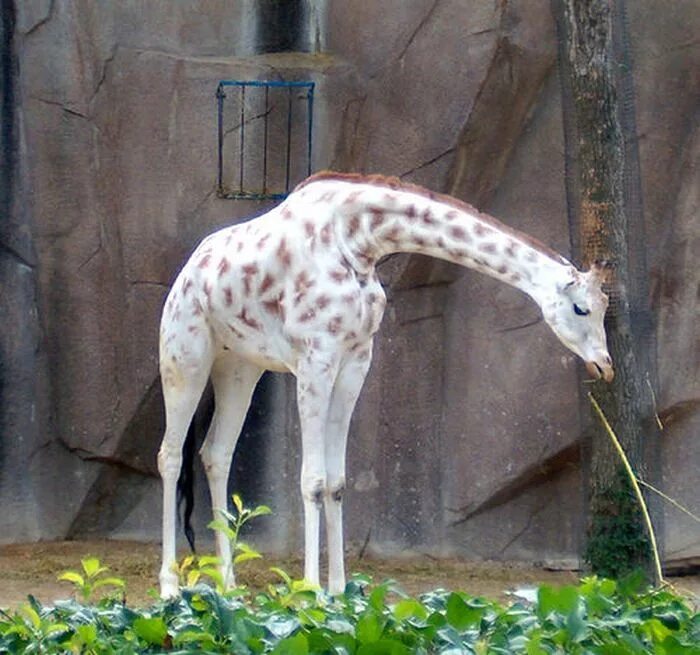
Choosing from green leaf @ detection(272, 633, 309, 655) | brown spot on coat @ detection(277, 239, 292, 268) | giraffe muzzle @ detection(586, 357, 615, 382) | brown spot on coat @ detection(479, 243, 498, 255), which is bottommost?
giraffe muzzle @ detection(586, 357, 615, 382)

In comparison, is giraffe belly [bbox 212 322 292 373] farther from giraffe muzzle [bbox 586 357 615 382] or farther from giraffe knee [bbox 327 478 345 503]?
giraffe muzzle [bbox 586 357 615 382]

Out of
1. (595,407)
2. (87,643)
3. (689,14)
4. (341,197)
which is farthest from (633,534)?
(87,643)

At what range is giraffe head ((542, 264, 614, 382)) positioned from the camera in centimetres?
538

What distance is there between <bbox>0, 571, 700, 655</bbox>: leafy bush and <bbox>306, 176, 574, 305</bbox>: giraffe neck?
8.38ft

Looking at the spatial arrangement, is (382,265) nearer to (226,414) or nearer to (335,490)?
(226,414)

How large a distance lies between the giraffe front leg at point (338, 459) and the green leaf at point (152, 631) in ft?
9.53

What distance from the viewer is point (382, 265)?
711cm

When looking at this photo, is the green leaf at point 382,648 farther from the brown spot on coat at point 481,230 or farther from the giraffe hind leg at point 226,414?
the giraffe hind leg at point 226,414

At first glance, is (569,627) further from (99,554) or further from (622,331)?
(99,554)

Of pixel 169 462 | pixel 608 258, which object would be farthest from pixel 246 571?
pixel 608 258

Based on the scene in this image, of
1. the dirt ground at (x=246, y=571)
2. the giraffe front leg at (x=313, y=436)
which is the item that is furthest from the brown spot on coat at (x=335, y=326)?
the dirt ground at (x=246, y=571)

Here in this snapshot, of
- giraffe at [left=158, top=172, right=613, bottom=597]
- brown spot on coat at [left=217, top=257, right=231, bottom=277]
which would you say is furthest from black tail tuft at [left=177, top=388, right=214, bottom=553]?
brown spot on coat at [left=217, top=257, right=231, bottom=277]

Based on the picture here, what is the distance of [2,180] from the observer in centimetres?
725

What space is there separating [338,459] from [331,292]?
1.97ft
